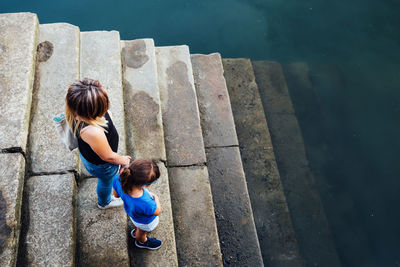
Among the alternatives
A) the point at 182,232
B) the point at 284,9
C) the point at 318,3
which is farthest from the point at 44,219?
the point at 318,3

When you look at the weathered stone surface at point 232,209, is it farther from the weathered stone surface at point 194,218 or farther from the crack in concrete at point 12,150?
the crack in concrete at point 12,150

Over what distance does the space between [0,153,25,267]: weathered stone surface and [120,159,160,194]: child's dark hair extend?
3.52ft

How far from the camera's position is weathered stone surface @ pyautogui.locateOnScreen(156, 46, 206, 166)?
3.57 meters

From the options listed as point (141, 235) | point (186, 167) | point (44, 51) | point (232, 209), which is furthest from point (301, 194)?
point (44, 51)

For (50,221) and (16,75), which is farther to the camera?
(16,75)

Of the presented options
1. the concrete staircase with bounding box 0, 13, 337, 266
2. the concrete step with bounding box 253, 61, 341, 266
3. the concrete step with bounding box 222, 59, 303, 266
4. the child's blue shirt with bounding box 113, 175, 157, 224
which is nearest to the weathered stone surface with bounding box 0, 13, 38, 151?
the concrete staircase with bounding box 0, 13, 337, 266

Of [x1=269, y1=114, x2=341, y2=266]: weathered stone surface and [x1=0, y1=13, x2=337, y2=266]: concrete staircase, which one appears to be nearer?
[x1=0, y1=13, x2=337, y2=266]: concrete staircase

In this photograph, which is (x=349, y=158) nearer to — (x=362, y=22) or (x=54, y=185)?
(x=362, y=22)

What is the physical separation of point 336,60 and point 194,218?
15.4 ft

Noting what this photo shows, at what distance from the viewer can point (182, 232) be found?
10.4 feet

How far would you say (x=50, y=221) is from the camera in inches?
103

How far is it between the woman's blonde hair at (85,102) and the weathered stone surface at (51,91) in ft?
3.88

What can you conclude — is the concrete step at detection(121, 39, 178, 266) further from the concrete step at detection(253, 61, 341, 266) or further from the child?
the concrete step at detection(253, 61, 341, 266)

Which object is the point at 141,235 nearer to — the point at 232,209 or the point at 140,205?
the point at 140,205
